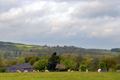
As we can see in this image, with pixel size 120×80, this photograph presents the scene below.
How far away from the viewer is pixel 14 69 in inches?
3433

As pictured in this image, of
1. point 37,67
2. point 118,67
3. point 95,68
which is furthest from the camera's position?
point 95,68

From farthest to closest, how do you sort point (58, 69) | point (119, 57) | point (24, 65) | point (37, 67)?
point (119, 57) → point (24, 65) → point (37, 67) → point (58, 69)

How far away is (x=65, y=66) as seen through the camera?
72.4 metres

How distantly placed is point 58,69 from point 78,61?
24.4 m

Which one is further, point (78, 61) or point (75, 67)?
point (78, 61)

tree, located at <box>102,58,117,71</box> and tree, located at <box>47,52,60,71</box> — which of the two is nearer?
tree, located at <box>102,58,117,71</box>

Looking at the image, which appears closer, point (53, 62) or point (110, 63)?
point (110, 63)

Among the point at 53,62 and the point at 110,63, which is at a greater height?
the point at 110,63

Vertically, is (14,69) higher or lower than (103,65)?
lower

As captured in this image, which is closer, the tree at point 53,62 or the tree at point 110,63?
the tree at point 110,63

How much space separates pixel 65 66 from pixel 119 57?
61431 millimetres

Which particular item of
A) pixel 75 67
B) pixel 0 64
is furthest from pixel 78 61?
pixel 0 64

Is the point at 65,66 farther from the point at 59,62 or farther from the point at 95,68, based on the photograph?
the point at 95,68

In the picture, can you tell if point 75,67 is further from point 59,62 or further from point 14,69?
point 14,69
